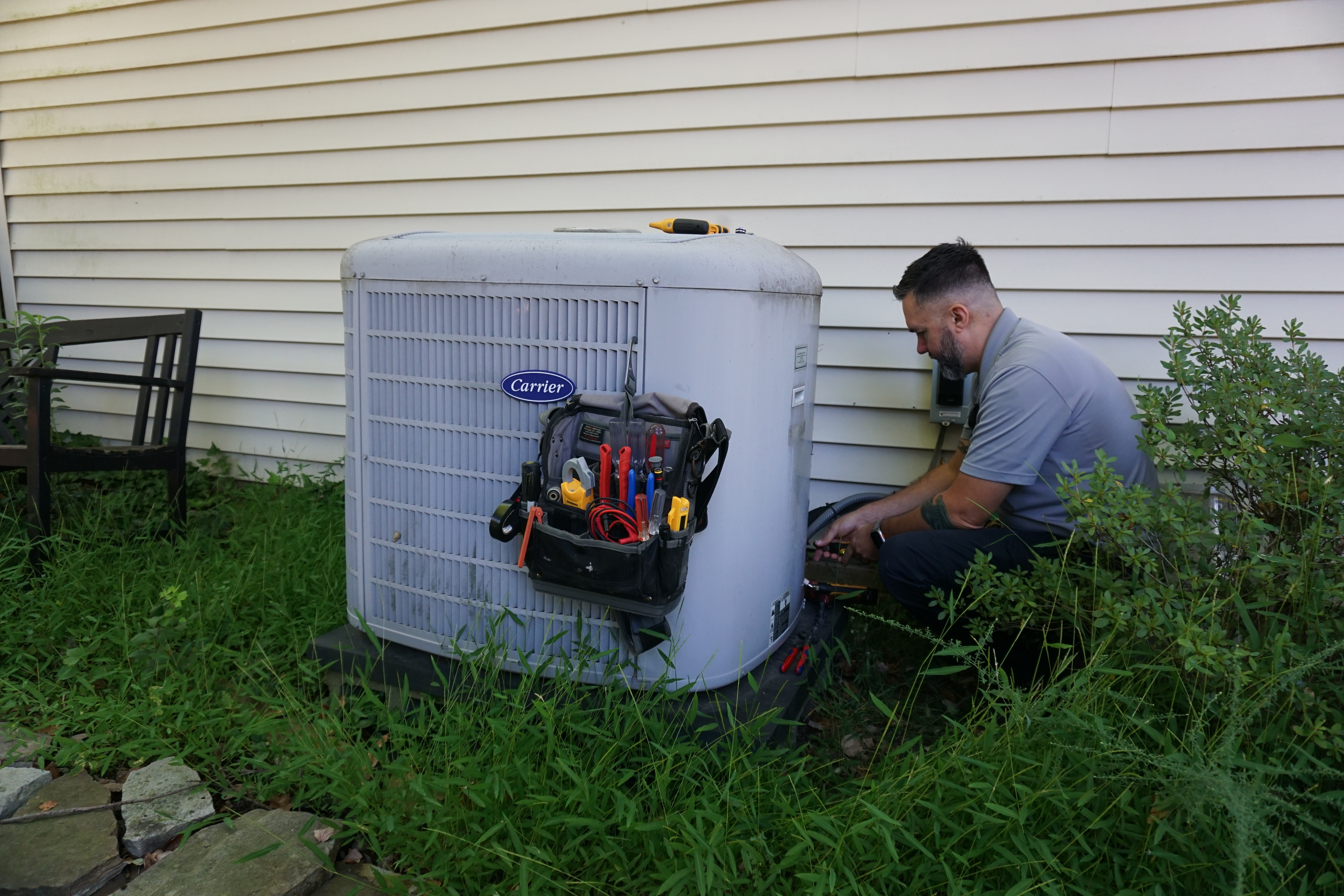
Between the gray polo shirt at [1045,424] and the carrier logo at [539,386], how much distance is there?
107cm

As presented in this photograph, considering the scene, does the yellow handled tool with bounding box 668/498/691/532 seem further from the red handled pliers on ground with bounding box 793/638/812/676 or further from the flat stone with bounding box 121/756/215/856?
the flat stone with bounding box 121/756/215/856

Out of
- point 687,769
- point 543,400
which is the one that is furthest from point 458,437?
point 687,769

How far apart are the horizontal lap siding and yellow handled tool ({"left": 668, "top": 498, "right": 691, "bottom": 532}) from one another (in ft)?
4.41

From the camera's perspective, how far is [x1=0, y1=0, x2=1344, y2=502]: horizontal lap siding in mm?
2336

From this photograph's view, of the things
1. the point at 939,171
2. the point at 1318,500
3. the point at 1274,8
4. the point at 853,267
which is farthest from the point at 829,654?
the point at 1274,8

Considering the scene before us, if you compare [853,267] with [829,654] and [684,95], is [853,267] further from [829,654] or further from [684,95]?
[829,654]

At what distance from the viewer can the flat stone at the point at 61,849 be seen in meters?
1.64

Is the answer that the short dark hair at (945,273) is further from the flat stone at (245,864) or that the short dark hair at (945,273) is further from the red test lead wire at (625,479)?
the flat stone at (245,864)

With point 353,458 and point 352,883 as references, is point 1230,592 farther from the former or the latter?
point 353,458

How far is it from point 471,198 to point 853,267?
1560 millimetres

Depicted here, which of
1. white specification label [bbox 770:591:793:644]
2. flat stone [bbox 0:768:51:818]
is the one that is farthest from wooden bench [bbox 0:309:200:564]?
white specification label [bbox 770:591:793:644]

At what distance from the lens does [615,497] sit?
1.73 meters

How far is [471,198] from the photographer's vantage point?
3328mm

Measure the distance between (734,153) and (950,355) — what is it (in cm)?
106
